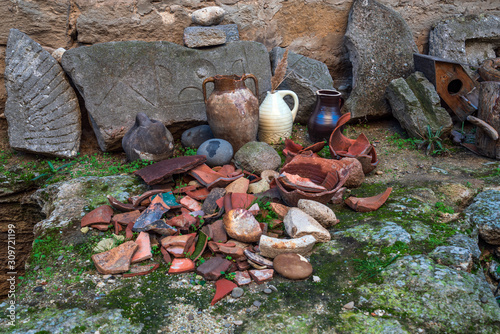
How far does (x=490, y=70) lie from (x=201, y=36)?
3.28 metres

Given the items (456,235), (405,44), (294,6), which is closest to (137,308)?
(456,235)

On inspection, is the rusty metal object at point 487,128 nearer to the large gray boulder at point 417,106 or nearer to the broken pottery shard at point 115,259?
the large gray boulder at point 417,106

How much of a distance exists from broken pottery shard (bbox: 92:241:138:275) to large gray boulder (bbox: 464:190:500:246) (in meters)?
2.28

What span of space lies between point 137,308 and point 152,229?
671mm

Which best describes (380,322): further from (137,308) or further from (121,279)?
(121,279)

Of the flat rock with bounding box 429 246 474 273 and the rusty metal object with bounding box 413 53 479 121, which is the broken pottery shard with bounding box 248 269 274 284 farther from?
the rusty metal object with bounding box 413 53 479 121

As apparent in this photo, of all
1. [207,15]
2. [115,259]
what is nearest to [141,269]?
[115,259]

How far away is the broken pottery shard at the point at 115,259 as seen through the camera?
2240 mm

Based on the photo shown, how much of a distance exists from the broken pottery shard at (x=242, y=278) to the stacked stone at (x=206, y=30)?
268cm

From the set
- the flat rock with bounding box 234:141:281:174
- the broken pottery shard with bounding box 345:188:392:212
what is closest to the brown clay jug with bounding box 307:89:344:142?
the flat rock with bounding box 234:141:281:174

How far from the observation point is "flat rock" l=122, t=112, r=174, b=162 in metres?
3.46

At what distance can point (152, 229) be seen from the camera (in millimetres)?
2559

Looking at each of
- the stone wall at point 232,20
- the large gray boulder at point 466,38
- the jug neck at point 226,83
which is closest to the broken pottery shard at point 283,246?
the jug neck at point 226,83

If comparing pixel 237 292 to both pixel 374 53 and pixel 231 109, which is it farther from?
pixel 374 53
